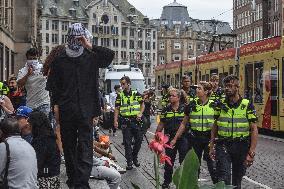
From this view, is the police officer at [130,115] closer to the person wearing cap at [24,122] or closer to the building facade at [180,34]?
the person wearing cap at [24,122]

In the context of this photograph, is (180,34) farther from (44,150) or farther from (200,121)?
(44,150)

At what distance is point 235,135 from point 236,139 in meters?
0.06

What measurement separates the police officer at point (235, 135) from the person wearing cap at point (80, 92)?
2240 mm

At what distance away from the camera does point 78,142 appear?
718 centimetres

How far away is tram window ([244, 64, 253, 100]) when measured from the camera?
26.3 m

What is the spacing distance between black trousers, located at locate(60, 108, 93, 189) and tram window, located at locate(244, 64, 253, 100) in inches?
762

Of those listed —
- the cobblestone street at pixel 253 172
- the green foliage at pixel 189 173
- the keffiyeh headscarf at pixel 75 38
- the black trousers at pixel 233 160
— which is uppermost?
the keffiyeh headscarf at pixel 75 38

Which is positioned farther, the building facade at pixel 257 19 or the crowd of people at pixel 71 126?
the building facade at pixel 257 19

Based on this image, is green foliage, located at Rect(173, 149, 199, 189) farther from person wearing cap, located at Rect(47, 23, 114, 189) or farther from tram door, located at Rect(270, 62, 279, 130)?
tram door, located at Rect(270, 62, 279, 130)

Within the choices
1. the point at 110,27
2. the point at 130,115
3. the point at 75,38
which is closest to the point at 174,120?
the point at 130,115

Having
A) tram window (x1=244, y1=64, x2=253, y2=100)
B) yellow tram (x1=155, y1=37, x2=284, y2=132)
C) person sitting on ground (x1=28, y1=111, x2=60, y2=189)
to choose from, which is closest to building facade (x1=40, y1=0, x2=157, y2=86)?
yellow tram (x1=155, y1=37, x2=284, y2=132)

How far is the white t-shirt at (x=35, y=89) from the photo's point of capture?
9.98 m

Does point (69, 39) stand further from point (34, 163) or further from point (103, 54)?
point (34, 163)

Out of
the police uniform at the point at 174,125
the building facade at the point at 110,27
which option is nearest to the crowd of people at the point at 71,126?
the police uniform at the point at 174,125
